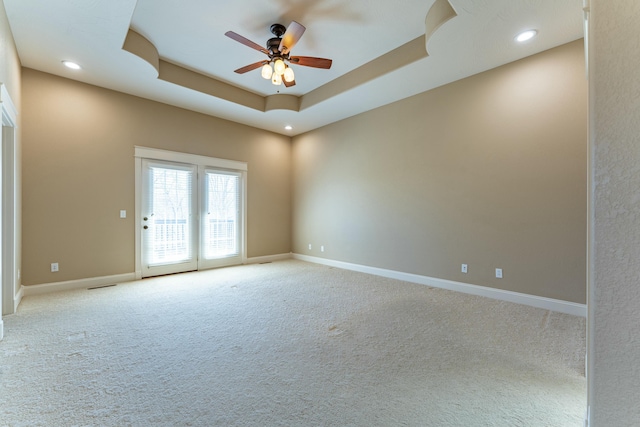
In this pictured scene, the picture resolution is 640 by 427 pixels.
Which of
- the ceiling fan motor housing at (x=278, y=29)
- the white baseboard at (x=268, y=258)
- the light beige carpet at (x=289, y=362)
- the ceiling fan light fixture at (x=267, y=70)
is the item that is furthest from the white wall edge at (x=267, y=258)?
the ceiling fan motor housing at (x=278, y=29)

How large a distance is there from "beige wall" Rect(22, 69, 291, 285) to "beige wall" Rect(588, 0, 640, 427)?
5.38 metres

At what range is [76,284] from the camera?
3918mm

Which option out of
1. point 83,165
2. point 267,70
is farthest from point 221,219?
point 267,70

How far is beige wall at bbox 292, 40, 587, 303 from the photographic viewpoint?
304cm

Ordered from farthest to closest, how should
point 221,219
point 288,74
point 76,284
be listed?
1. point 221,219
2. point 76,284
3. point 288,74

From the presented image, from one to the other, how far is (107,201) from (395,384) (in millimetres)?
4747

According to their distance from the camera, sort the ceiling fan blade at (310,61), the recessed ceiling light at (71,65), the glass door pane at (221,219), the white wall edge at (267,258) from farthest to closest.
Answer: the white wall edge at (267,258) → the glass door pane at (221,219) → the recessed ceiling light at (71,65) → the ceiling fan blade at (310,61)

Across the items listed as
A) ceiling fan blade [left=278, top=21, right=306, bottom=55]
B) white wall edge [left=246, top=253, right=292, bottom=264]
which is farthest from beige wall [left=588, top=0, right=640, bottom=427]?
white wall edge [left=246, top=253, right=292, bottom=264]

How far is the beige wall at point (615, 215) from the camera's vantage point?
0.95 meters

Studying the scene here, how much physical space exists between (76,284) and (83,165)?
5.79 ft

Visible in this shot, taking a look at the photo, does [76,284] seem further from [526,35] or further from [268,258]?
[526,35]

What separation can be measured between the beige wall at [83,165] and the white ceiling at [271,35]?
38 centimetres

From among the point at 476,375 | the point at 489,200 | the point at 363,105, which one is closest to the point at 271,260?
the point at 363,105

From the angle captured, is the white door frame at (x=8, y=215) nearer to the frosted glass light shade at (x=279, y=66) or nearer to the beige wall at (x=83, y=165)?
the beige wall at (x=83, y=165)
